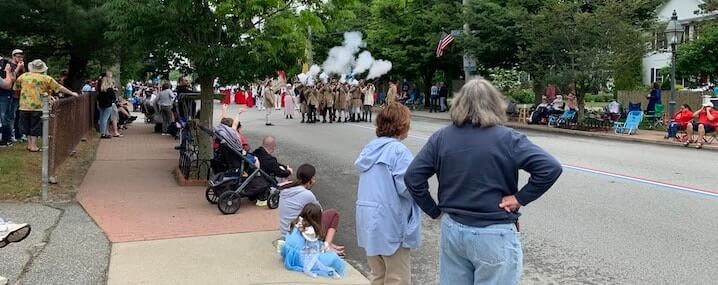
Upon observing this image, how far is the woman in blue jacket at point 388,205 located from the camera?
449 cm

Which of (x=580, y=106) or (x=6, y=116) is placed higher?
(x=580, y=106)

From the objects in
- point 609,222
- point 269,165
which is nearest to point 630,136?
point 609,222

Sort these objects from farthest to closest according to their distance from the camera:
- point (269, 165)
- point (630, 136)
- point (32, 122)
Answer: point (630, 136) < point (32, 122) < point (269, 165)

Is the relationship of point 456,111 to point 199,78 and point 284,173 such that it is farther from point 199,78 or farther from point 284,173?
point 199,78

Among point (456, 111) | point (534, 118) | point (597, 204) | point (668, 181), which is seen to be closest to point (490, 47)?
point (534, 118)

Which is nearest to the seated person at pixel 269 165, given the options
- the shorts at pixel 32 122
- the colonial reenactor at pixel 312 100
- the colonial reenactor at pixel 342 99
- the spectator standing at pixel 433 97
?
the shorts at pixel 32 122

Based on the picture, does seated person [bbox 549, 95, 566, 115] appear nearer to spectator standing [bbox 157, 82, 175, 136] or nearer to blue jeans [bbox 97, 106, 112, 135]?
spectator standing [bbox 157, 82, 175, 136]

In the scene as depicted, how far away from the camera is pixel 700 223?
26.3ft

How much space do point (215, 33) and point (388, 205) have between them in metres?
7.60

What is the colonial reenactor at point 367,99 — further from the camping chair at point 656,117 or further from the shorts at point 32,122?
the shorts at point 32,122

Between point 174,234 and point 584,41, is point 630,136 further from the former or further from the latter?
point 174,234

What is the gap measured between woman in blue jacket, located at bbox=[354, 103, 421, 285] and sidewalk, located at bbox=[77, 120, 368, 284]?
1375mm

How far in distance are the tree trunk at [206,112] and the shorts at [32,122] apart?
106 inches

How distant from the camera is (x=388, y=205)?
14.7 ft
